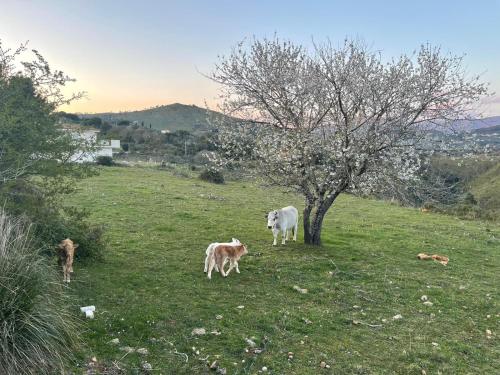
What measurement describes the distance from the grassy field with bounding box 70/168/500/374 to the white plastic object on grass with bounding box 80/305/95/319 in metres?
0.19

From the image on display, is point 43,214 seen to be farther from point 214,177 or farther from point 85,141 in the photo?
point 214,177

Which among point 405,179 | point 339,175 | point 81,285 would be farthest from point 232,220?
point 81,285

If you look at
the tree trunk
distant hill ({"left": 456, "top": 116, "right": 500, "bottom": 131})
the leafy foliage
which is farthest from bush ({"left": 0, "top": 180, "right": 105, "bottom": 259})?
distant hill ({"left": 456, "top": 116, "right": 500, "bottom": 131})

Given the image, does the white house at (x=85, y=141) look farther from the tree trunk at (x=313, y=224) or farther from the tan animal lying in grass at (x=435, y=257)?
the tan animal lying in grass at (x=435, y=257)

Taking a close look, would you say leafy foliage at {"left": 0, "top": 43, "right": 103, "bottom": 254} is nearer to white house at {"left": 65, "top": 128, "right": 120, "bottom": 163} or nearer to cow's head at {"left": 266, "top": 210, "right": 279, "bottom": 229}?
white house at {"left": 65, "top": 128, "right": 120, "bottom": 163}

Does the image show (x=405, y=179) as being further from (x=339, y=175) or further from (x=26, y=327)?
(x=26, y=327)

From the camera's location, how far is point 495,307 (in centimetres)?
1045

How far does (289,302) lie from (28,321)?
5828 millimetres

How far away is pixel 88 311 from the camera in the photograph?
8023mm

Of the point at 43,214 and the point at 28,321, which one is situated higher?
the point at 43,214

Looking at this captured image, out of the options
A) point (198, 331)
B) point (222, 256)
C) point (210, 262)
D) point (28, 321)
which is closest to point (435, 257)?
point (222, 256)

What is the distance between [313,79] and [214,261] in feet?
22.3

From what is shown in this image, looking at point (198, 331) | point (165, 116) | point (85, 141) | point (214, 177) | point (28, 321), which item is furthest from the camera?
point (165, 116)

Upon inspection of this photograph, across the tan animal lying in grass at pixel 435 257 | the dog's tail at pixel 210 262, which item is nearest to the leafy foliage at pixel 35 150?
the dog's tail at pixel 210 262
